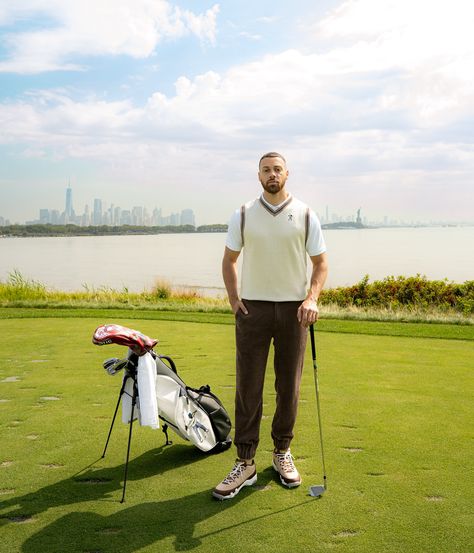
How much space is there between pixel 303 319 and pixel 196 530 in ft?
4.54

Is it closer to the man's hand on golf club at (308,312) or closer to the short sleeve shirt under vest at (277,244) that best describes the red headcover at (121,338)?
the short sleeve shirt under vest at (277,244)

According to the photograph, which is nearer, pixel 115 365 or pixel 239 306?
pixel 239 306

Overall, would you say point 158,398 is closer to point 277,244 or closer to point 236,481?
point 236,481

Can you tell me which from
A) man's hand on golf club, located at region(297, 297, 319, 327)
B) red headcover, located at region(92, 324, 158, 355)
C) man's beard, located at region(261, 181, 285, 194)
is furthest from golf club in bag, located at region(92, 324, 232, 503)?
man's beard, located at region(261, 181, 285, 194)

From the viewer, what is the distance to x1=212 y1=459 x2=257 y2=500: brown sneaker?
13.1 ft

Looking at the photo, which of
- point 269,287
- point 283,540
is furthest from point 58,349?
point 283,540

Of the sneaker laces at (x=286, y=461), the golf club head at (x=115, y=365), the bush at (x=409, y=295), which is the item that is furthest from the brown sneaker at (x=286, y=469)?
the bush at (x=409, y=295)

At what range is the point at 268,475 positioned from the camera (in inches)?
175

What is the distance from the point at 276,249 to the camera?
4.26 m

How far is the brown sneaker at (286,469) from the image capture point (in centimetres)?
417

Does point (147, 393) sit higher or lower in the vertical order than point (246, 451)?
higher

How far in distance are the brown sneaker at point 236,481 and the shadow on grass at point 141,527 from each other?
4cm

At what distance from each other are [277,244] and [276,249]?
32mm

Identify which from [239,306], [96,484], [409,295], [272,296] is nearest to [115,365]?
[96,484]
